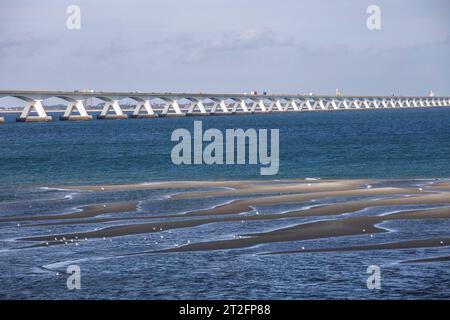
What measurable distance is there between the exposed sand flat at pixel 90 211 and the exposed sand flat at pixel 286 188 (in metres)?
4.20

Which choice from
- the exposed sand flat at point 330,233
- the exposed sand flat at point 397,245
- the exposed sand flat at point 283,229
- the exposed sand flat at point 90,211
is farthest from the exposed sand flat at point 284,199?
the exposed sand flat at point 397,245

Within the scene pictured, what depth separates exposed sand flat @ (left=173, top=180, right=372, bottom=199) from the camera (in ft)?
154

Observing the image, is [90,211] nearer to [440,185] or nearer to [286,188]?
[286,188]

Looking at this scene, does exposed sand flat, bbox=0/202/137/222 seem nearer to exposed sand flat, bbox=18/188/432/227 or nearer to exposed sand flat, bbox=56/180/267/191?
exposed sand flat, bbox=18/188/432/227

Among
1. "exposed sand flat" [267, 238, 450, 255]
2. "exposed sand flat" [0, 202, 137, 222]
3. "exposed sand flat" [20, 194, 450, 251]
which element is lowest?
"exposed sand flat" [267, 238, 450, 255]

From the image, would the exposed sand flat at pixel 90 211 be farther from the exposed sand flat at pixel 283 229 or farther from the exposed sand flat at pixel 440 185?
the exposed sand flat at pixel 440 185

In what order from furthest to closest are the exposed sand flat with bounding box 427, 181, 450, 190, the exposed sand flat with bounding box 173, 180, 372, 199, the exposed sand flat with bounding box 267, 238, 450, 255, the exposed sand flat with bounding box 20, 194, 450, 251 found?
1. the exposed sand flat with bounding box 173, 180, 372, 199
2. the exposed sand flat with bounding box 427, 181, 450, 190
3. the exposed sand flat with bounding box 20, 194, 450, 251
4. the exposed sand flat with bounding box 267, 238, 450, 255

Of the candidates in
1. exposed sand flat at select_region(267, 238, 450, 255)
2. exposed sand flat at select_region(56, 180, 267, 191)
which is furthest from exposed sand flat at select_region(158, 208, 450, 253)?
exposed sand flat at select_region(56, 180, 267, 191)

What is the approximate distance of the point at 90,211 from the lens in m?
39.5

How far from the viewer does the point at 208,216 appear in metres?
37.0

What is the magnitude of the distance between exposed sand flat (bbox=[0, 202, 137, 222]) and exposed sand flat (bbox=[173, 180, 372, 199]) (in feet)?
13.8

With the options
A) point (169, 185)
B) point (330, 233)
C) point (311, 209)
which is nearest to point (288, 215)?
point (311, 209)

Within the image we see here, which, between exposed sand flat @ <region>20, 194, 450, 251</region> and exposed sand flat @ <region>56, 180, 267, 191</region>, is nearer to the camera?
exposed sand flat @ <region>20, 194, 450, 251</region>

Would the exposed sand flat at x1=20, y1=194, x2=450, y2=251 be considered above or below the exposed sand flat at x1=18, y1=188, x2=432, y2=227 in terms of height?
below
